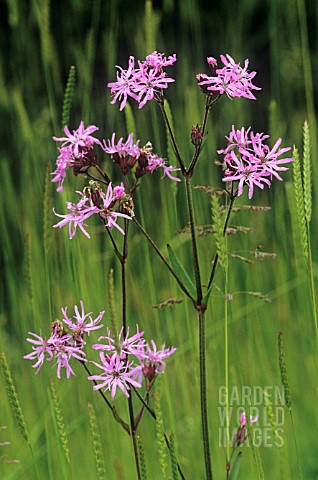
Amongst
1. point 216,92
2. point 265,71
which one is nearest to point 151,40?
point 216,92

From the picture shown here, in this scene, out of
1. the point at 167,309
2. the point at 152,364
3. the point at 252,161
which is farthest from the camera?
the point at 167,309

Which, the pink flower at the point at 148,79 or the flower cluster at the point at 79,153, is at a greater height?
the pink flower at the point at 148,79

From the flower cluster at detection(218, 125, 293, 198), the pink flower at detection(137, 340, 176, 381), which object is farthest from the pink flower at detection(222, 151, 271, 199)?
the pink flower at detection(137, 340, 176, 381)

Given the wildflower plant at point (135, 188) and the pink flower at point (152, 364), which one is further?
the pink flower at point (152, 364)

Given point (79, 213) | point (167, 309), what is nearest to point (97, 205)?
point (79, 213)

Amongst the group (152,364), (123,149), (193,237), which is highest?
(123,149)

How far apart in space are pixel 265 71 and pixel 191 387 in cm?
225

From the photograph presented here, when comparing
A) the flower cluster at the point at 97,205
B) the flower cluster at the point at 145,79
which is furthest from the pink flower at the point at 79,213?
the flower cluster at the point at 145,79

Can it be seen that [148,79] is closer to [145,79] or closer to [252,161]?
[145,79]

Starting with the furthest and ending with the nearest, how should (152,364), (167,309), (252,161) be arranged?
(167,309)
(152,364)
(252,161)

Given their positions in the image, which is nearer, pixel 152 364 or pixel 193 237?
pixel 193 237

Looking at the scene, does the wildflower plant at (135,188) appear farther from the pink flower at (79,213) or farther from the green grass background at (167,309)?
the green grass background at (167,309)

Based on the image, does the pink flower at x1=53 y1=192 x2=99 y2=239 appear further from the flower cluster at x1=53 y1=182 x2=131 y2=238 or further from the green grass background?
the green grass background

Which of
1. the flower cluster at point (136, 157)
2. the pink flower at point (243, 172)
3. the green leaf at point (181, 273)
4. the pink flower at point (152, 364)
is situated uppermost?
the flower cluster at point (136, 157)
